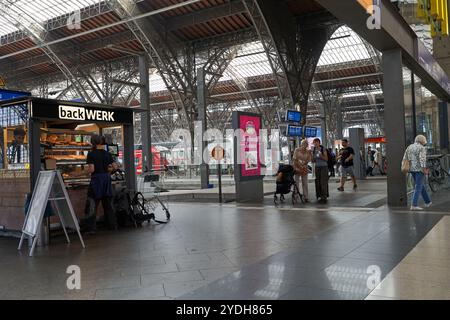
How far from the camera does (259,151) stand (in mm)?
13539

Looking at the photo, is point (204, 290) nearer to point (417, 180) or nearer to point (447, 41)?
point (417, 180)

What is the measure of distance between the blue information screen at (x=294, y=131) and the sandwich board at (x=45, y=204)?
12648mm

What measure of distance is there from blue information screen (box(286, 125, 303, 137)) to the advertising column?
4.93m

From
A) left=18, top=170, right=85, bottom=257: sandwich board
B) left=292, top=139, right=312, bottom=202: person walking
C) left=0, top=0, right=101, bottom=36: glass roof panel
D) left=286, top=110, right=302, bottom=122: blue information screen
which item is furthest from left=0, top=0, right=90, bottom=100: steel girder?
left=18, top=170, right=85, bottom=257: sandwich board

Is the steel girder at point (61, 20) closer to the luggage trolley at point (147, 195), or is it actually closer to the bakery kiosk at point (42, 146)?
the bakery kiosk at point (42, 146)

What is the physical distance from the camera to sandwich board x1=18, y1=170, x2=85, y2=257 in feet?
20.8

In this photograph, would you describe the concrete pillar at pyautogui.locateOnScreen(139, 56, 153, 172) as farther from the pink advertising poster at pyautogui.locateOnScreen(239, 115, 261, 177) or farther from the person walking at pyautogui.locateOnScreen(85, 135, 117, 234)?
the person walking at pyautogui.locateOnScreen(85, 135, 117, 234)

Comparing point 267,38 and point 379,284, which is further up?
point 267,38

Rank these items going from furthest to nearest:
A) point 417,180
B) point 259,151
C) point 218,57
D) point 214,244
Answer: point 218,57
point 259,151
point 417,180
point 214,244

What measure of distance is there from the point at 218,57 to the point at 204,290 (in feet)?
79.0

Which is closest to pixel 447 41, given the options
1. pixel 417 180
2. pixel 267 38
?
pixel 267 38

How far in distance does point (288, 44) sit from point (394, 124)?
1437 centimetres
